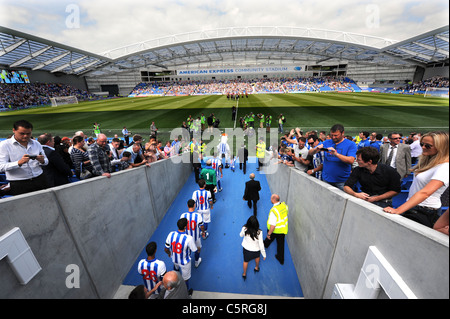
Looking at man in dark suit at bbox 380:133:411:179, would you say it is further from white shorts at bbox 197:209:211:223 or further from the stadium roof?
the stadium roof

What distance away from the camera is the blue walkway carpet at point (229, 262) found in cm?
379

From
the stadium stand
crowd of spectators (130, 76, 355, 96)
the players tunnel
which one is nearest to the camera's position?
the players tunnel

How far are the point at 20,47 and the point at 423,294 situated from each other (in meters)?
47.7

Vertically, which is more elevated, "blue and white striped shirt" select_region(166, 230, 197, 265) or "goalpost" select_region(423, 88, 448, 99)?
"goalpost" select_region(423, 88, 448, 99)

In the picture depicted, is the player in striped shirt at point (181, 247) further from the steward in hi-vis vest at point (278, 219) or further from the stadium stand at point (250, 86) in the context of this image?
the stadium stand at point (250, 86)

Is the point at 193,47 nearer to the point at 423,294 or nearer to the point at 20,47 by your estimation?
the point at 20,47

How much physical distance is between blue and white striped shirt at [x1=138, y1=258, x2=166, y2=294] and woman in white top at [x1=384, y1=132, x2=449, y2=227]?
3305 millimetres

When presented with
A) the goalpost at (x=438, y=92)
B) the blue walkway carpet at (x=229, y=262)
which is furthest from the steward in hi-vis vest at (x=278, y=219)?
the goalpost at (x=438, y=92)

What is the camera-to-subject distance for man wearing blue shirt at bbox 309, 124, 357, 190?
3.47 metres

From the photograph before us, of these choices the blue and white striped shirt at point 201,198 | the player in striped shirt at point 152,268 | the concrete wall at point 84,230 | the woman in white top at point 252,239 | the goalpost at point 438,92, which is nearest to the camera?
the goalpost at point 438,92

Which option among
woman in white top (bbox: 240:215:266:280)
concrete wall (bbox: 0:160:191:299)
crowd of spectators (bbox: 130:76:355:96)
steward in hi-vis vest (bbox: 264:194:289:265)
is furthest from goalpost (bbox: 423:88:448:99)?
crowd of spectators (bbox: 130:76:355:96)

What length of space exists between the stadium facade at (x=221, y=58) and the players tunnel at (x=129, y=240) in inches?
1392

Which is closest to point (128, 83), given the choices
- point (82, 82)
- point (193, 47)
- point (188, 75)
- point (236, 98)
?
point (82, 82)

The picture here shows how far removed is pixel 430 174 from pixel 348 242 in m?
1.17
